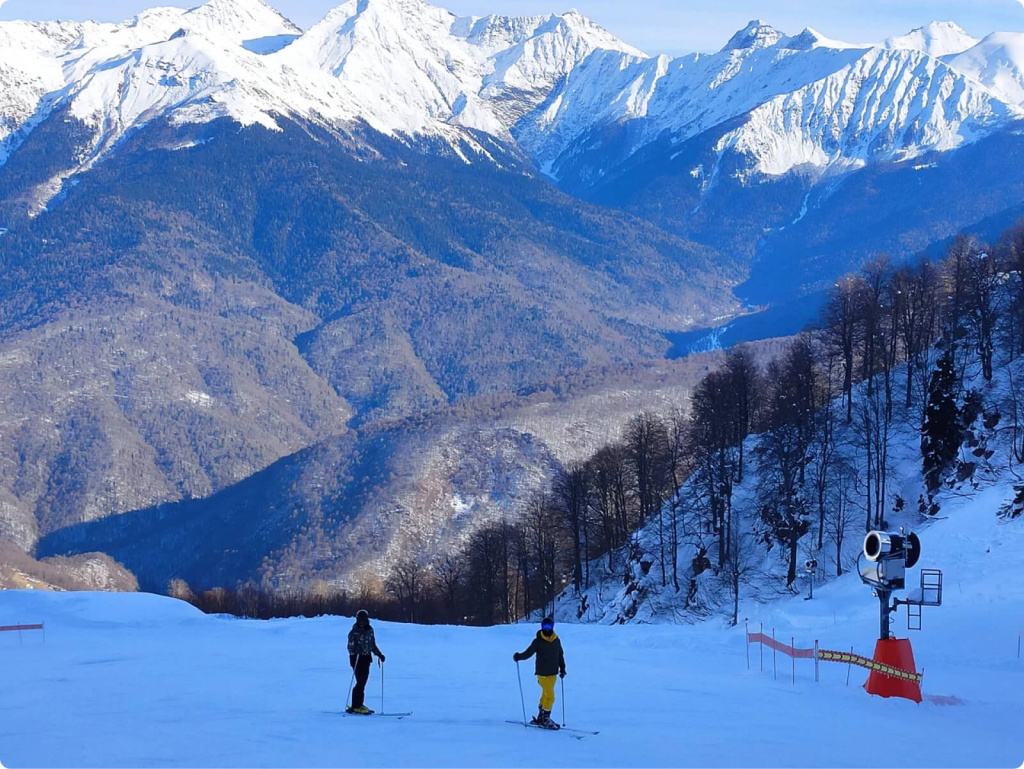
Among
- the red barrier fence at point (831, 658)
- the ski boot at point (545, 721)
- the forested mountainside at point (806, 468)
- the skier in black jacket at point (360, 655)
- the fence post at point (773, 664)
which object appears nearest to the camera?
the ski boot at point (545, 721)

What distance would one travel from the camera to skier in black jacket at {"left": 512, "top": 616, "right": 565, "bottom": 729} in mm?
25109

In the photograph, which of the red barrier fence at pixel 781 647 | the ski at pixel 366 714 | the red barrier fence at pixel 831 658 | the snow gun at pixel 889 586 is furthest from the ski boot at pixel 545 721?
the red barrier fence at pixel 781 647

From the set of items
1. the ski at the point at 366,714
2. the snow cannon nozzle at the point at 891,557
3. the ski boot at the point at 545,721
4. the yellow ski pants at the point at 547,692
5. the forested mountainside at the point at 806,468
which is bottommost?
the ski at the point at 366,714

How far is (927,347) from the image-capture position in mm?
80312

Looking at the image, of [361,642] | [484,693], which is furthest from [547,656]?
[484,693]

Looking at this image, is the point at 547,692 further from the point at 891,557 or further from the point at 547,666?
the point at 891,557

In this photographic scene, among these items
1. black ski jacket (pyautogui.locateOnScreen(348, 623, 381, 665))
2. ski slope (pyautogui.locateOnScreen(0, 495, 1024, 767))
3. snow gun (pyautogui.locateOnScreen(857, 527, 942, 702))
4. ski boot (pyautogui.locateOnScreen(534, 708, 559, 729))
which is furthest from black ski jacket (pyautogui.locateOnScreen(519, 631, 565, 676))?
snow gun (pyautogui.locateOnScreen(857, 527, 942, 702))

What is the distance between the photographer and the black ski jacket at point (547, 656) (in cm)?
2508

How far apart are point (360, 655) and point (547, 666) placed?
14.6ft

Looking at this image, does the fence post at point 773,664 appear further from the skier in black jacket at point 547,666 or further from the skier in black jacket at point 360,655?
the skier in black jacket at point 360,655

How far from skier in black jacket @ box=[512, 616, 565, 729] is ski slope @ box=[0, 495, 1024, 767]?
0.49m

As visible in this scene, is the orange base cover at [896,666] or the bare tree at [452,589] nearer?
the orange base cover at [896,666]

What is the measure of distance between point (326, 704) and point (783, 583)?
4065 centimetres

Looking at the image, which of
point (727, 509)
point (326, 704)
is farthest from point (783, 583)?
point (326, 704)
